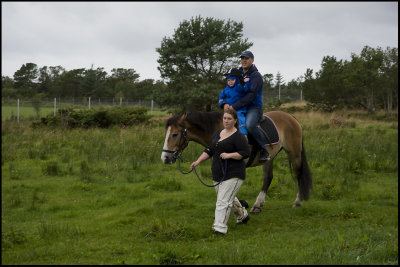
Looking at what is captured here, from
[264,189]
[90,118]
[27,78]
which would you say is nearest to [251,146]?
[264,189]

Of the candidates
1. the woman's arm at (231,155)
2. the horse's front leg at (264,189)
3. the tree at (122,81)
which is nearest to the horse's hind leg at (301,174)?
the horse's front leg at (264,189)

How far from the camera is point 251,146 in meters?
7.01

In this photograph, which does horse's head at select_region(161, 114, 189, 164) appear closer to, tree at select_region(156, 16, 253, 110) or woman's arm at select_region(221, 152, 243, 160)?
woman's arm at select_region(221, 152, 243, 160)

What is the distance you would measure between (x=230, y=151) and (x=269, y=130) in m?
1.93

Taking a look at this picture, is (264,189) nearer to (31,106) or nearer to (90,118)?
(90,118)

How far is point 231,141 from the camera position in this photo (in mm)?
5738

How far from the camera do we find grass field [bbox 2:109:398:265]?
484 centimetres

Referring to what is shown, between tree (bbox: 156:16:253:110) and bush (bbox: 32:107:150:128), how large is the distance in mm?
8555

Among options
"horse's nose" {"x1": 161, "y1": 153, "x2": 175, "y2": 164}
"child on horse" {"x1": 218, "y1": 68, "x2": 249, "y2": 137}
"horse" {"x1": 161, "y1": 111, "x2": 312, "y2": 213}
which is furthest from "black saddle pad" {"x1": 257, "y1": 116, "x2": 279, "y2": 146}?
"horse's nose" {"x1": 161, "y1": 153, "x2": 175, "y2": 164}

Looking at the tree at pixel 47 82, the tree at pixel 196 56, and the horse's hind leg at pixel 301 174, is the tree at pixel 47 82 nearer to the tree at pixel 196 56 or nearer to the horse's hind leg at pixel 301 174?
the tree at pixel 196 56

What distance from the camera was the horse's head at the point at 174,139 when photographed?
252 inches

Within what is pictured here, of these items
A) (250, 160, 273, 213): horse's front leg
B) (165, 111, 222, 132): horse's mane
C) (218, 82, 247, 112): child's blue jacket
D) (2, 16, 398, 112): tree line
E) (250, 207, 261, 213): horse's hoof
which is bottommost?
(250, 207, 261, 213): horse's hoof

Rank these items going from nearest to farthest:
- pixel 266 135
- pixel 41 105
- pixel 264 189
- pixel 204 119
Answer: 1. pixel 204 119
2. pixel 266 135
3. pixel 264 189
4. pixel 41 105

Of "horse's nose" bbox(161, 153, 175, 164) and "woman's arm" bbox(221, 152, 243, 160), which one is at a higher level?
"woman's arm" bbox(221, 152, 243, 160)
